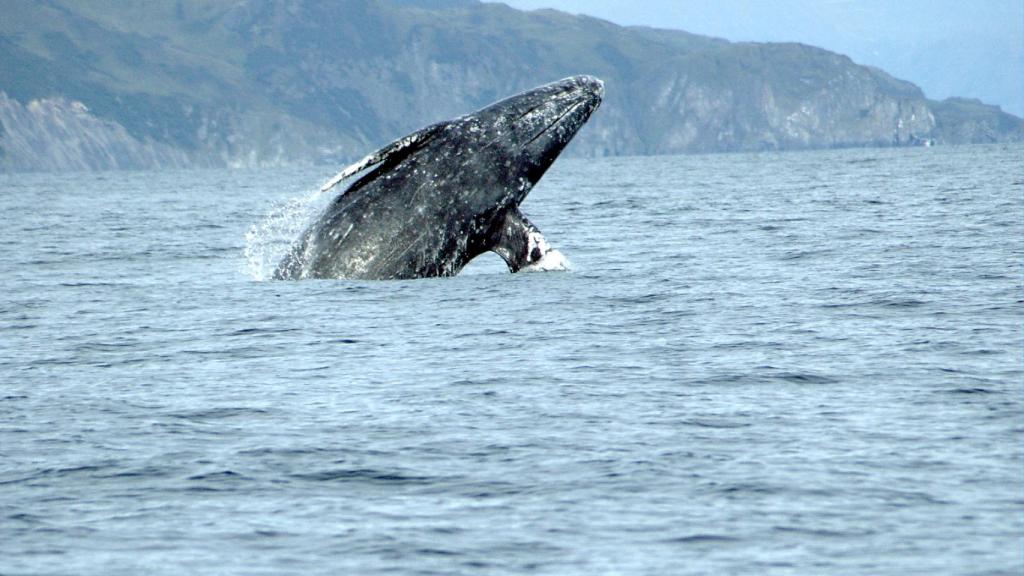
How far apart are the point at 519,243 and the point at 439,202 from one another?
56.3 inches

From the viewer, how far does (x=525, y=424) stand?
393 inches

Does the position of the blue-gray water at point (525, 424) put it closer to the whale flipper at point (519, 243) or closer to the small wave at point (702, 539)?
the small wave at point (702, 539)

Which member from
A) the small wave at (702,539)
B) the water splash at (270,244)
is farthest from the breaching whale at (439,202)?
the small wave at (702,539)

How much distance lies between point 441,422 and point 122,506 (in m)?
2.60

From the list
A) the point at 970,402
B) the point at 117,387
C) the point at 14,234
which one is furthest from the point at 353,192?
the point at 14,234

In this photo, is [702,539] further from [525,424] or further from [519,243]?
[519,243]

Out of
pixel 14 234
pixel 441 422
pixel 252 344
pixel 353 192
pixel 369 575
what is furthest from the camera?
pixel 14 234

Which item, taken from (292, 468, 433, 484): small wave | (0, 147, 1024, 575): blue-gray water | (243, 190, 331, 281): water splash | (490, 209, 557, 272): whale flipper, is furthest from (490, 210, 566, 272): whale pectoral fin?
(292, 468, 433, 484): small wave

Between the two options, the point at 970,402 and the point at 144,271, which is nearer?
the point at 970,402

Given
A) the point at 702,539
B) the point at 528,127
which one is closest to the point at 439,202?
the point at 528,127

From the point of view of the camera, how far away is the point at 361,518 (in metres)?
7.96

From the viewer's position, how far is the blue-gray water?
741 centimetres

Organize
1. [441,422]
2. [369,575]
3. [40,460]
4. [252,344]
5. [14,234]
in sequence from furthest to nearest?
[14,234], [252,344], [441,422], [40,460], [369,575]

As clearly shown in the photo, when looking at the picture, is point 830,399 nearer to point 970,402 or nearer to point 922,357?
point 970,402
